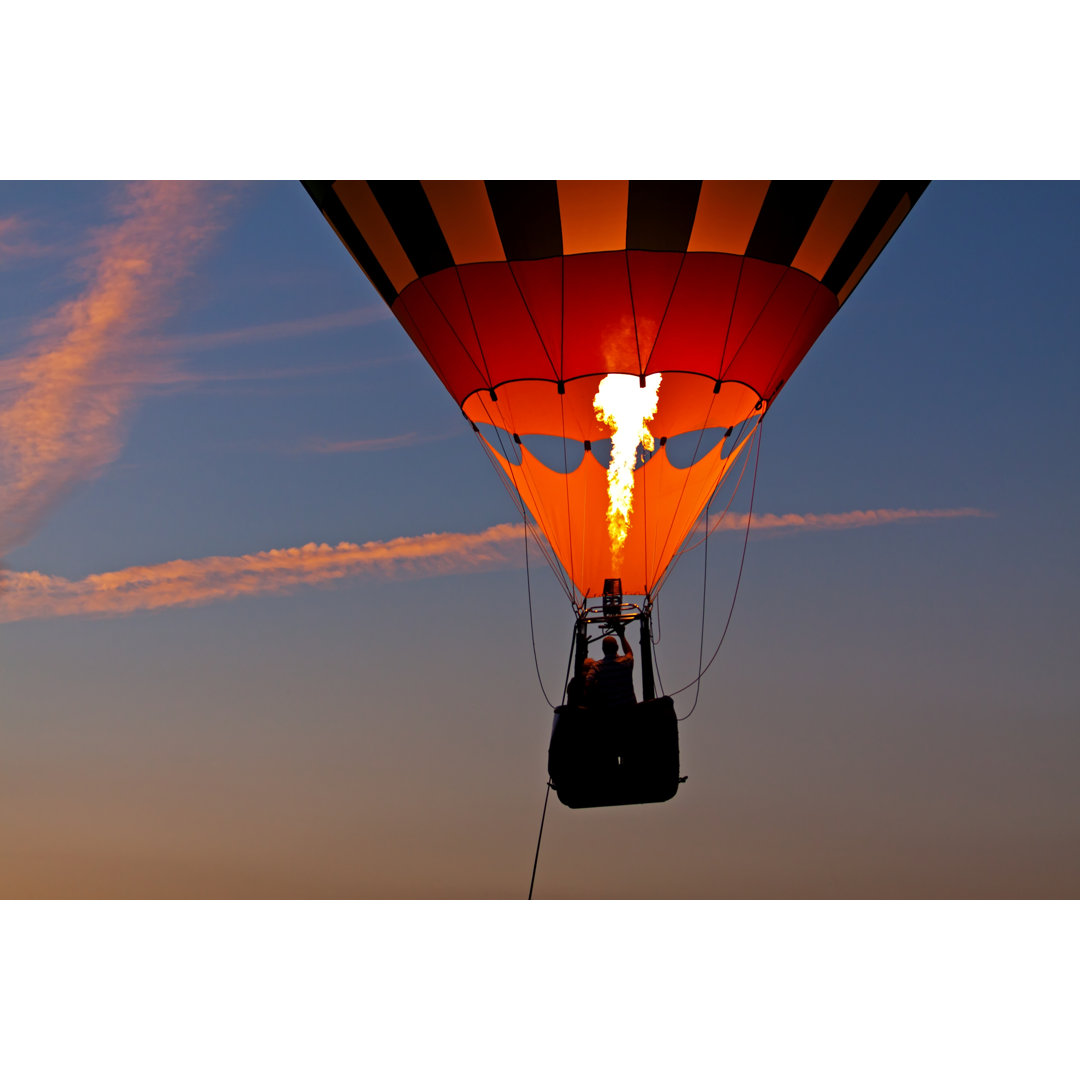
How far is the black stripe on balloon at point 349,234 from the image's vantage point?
6008 millimetres

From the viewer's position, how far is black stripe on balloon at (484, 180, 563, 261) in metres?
5.33

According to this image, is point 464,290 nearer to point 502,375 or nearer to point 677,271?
point 502,375

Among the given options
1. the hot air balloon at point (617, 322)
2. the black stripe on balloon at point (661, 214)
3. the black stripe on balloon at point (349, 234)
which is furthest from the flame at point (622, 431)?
the black stripe on balloon at point (349, 234)

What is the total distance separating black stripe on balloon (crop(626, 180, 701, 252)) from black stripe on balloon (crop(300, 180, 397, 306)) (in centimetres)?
144

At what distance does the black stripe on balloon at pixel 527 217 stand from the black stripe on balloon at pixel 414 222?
356mm

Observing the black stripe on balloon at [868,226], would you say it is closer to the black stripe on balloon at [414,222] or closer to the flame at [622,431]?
the flame at [622,431]

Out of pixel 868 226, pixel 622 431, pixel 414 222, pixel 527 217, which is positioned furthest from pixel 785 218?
pixel 414 222

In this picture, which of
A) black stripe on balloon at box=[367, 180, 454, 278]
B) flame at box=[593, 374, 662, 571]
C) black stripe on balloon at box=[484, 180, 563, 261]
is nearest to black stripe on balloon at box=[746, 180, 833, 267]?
flame at box=[593, 374, 662, 571]

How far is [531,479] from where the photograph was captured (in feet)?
21.9

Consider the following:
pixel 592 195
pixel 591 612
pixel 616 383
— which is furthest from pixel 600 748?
pixel 592 195

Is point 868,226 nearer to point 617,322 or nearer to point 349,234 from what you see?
point 617,322

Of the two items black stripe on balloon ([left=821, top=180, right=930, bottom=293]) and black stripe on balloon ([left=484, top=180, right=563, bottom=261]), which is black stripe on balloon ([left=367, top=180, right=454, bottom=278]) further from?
black stripe on balloon ([left=821, top=180, right=930, bottom=293])

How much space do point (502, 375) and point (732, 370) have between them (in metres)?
1.21

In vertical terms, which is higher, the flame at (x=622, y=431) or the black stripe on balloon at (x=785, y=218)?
the black stripe on balloon at (x=785, y=218)
